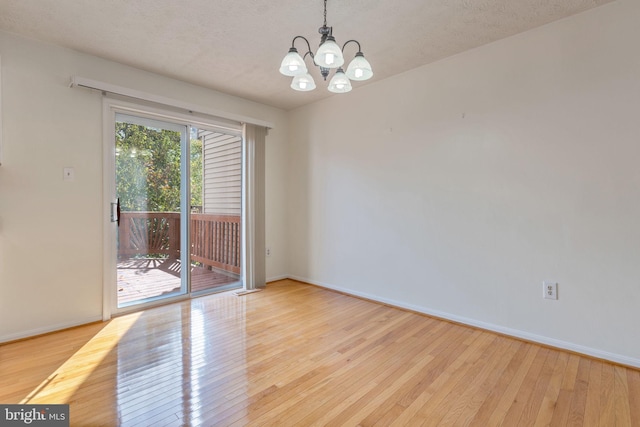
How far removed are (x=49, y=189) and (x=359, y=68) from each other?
9.24 feet

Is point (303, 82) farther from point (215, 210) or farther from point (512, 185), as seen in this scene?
point (215, 210)

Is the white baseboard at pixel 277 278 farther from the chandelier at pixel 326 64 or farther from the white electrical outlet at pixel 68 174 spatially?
the chandelier at pixel 326 64

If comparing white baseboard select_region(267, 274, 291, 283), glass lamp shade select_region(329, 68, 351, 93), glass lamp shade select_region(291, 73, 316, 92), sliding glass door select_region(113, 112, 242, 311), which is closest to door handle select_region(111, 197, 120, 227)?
sliding glass door select_region(113, 112, 242, 311)

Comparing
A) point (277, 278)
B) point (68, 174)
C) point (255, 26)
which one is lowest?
point (277, 278)

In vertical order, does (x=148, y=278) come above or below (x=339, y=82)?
below

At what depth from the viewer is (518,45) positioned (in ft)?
8.29

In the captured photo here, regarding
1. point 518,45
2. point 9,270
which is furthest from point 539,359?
point 9,270

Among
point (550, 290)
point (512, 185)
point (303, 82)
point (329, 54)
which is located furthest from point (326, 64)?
point (550, 290)

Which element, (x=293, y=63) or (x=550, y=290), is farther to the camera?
(x=550, y=290)

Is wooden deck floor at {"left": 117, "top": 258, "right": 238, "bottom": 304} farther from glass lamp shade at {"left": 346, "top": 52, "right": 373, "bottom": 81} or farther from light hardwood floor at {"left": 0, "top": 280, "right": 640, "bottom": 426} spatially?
glass lamp shade at {"left": 346, "top": 52, "right": 373, "bottom": 81}

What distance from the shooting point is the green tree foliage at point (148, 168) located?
10.2ft

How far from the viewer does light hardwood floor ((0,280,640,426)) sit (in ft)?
5.27

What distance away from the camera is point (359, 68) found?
1.90 metres

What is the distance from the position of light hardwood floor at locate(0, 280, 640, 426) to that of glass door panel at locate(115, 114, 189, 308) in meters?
0.51
